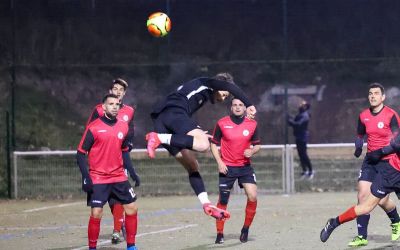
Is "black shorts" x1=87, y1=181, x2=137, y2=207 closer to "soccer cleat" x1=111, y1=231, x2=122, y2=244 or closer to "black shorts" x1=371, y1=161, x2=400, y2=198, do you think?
"soccer cleat" x1=111, y1=231, x2=122, y2=244

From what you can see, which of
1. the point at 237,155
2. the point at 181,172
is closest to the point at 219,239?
the point at 237,155

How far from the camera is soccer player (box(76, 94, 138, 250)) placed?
11.1m

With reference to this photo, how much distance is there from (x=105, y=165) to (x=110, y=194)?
1.18 ft

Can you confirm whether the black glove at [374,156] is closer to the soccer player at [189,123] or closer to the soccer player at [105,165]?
the soccer player at [189,123]

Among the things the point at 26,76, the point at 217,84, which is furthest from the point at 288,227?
the point at 26,76

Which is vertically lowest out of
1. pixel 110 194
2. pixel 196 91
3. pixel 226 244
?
pixel 226 244

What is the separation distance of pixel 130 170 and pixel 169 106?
1785 millimetres

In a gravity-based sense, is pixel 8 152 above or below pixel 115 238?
above

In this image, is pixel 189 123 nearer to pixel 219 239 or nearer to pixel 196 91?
pixel 196 91

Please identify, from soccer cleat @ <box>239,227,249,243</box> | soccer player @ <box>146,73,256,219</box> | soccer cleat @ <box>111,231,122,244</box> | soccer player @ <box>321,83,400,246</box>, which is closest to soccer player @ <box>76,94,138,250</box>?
soccer player @ <box>146,73,256,219</box>

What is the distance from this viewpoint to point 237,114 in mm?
12992

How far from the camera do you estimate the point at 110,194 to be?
11.2m

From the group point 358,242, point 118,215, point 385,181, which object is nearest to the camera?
point 385,181

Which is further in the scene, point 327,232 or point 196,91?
point 327,232
